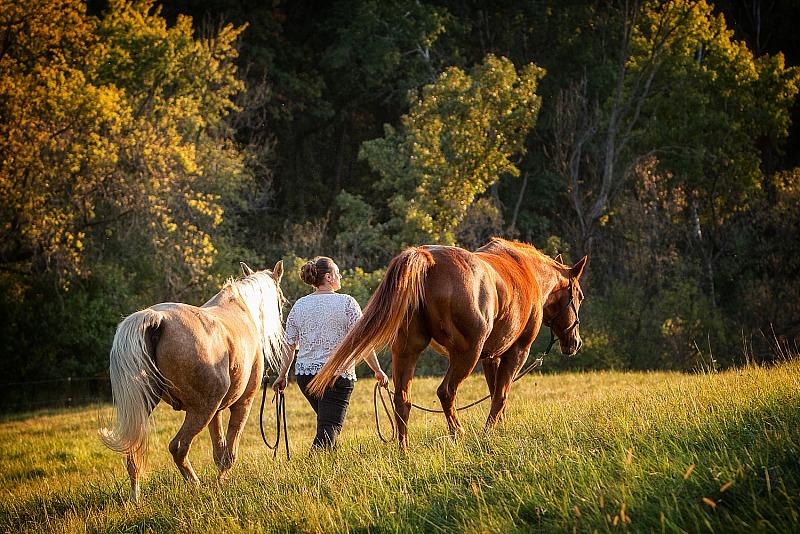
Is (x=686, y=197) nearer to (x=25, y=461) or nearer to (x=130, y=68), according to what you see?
(x=130, y=68)

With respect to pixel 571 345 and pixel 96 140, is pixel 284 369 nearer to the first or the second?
pixel 571 345

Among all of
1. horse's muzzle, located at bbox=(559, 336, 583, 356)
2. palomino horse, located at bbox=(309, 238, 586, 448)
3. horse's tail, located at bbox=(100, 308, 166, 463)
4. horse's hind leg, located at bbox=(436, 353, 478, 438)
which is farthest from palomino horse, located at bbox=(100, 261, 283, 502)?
horse's muzzle, located at bbox=(559, 336, 583, 356)

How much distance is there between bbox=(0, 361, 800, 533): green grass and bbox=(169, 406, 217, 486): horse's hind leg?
136 millimetres

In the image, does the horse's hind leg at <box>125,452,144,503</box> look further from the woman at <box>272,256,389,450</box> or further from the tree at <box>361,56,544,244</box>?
the tree at <box>361,56,544,244</box>

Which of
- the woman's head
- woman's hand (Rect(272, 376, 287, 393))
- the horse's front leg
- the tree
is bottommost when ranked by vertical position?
the horse's front leg

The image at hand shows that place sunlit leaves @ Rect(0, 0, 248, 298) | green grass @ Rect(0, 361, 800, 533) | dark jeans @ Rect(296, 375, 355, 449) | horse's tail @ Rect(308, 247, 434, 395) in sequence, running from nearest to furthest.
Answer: green grass @ Rect(0, 361, 800, 533)
horse's tail @ Rect(308, 247, 434, 395)
dark jeans @ Rect(296, 375, 355, 449)
sunlit leaves @ Rect(0, 0, 248, 298)

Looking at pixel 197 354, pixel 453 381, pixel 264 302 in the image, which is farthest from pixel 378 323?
pixel 264 302

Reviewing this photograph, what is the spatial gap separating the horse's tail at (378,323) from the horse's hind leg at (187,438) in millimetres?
1150

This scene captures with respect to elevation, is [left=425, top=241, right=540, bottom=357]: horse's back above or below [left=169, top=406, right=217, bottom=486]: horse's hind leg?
above

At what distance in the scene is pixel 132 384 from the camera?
6613mm

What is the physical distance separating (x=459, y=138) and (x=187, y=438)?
62.4 ft

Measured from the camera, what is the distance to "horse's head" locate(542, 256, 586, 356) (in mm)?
9039

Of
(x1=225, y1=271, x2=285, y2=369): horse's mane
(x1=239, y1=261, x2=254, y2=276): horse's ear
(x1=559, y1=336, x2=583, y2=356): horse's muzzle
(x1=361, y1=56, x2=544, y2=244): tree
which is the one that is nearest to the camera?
(x1=225, y1=271, x2=285, y2=369): horse's mane

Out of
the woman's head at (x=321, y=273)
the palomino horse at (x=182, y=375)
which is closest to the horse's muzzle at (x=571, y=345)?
the woman's head at (x=321, y=273)
